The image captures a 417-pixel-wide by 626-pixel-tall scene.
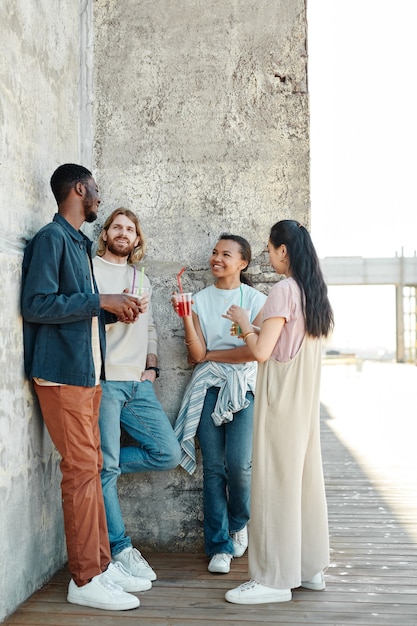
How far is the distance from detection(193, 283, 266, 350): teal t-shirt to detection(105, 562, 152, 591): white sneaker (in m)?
1.16

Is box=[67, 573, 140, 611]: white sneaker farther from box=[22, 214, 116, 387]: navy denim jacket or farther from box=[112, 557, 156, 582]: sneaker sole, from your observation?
box=[22, 214, 116, 387]: navy denim jacket

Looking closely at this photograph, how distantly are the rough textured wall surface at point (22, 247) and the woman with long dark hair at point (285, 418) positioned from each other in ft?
2.97

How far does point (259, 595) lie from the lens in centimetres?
297

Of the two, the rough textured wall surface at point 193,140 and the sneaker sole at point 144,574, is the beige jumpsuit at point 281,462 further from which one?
the rough textured wall surface at point 193,140

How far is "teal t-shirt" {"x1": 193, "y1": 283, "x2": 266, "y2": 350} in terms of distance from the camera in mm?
3672

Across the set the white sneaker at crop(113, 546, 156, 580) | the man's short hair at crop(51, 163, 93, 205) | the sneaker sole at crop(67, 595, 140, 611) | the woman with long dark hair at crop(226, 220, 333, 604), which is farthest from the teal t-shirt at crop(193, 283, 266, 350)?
the sneaker sole at crop(67, 595, 140, 611)

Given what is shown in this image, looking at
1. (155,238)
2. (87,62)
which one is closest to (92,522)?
(155,238)

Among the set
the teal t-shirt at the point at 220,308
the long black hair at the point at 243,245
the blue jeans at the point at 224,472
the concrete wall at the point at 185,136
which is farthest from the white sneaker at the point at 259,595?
the long black hair at the point at 243,245

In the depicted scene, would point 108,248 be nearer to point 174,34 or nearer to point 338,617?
point 174,34

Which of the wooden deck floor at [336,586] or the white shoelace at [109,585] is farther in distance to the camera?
the white shoelace at [109,585]

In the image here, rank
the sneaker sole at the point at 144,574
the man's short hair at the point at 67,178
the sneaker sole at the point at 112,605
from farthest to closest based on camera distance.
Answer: the sneaker sole at the point at 144,574, the man's short hair at the point at 67,178, the sneaker sole at the point at 112,605

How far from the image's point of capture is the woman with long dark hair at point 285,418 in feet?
9.68

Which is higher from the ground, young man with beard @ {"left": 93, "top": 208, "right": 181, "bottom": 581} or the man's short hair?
the man's short hair

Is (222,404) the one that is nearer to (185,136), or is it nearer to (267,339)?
(267,339)
